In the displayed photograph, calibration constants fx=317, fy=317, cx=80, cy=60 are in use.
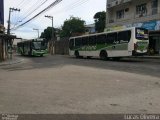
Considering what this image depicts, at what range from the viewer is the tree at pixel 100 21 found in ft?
225

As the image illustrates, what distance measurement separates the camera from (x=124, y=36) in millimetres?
26703

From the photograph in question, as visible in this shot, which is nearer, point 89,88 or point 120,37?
point 89,88

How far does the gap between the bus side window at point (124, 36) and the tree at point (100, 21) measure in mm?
40545

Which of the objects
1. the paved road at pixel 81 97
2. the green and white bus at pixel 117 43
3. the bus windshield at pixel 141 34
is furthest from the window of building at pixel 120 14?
the paved road at pixel 81 97

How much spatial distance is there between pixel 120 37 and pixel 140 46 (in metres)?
2.09

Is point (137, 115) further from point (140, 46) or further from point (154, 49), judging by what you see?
point (154, 49)

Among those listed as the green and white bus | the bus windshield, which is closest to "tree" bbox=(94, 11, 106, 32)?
the green and white bus

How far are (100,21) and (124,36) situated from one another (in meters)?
44.5

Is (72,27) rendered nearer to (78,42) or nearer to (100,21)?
(100,21)

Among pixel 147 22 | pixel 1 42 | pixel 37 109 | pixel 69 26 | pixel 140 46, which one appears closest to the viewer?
pixel 37 109

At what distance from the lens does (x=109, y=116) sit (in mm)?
7035

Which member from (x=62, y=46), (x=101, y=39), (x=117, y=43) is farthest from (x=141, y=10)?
(x=62, y=46)

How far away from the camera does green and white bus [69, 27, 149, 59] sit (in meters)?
25.8

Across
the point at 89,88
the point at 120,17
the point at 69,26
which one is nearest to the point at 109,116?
the point at 89,88
